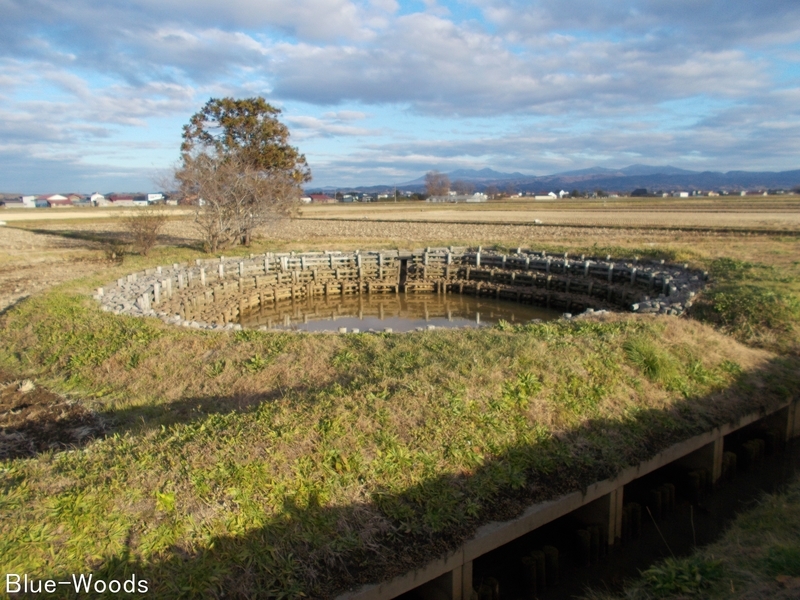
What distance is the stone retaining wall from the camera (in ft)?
62.3

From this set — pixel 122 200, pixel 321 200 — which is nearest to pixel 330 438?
pixel 321 200

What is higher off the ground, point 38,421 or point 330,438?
point 330,438

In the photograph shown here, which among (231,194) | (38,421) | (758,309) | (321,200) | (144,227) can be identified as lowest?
(38,421)

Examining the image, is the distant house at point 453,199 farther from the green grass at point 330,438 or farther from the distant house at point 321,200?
the green grass at point 330,438

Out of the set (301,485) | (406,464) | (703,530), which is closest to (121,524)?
(301,485)

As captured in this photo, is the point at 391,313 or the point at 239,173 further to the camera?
the point at 239,173

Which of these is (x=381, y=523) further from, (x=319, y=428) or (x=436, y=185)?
(x=436, y=185)

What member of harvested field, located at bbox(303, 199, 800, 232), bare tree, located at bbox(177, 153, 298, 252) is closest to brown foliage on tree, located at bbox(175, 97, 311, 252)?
bare tree, located at bbox(177, 153, 298, 252)

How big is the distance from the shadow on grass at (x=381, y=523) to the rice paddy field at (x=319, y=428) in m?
0.02

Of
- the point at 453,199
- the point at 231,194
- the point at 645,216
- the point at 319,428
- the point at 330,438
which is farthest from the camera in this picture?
the point at 453,199

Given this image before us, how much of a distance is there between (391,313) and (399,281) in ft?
17.8

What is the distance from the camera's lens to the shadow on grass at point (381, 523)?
5.54 meters

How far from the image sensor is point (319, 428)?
7520 mm

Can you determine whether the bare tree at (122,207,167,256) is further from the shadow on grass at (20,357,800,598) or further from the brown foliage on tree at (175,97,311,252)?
the shadow on grass at (20,357,800,598)
